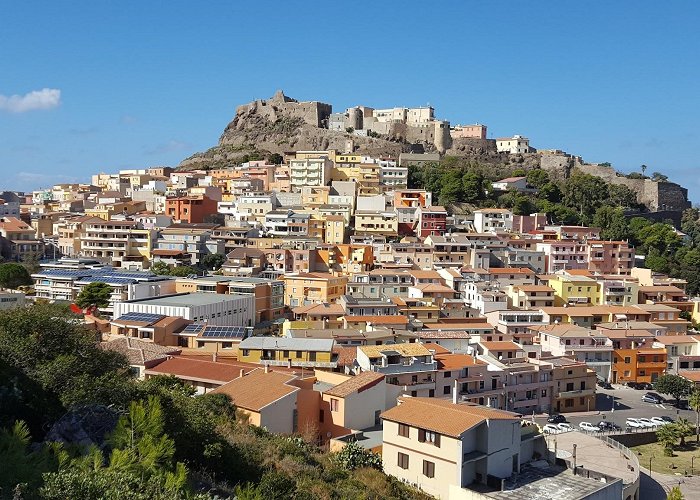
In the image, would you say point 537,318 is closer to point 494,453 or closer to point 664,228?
point 494,453

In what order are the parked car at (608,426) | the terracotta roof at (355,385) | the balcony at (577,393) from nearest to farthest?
the terracotta roof at (355,385) < the parked car at (608,426) < the balcony at (577,393)

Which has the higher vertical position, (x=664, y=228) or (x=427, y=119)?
(x=427, y=119)

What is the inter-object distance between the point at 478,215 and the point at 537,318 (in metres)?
19.7

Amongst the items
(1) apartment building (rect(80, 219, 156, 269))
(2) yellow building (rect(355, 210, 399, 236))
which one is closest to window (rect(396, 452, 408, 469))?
(1) apartment building (rect(80, 219, 156, 269))

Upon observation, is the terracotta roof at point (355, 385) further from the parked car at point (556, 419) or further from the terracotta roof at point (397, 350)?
the parked car at point (556, 419)

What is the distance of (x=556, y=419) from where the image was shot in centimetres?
2770

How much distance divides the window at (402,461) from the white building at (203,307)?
1292 centimetres

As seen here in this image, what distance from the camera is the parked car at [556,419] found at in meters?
27.4

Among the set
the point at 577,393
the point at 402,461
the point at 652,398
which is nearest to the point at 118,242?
the point at 577,393

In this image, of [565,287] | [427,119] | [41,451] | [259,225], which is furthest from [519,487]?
[427,119]

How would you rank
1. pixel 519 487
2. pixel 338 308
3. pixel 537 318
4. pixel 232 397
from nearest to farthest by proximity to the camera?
pixel 519 487
pixel 232 397
pixel 338 308
pixel 537 318

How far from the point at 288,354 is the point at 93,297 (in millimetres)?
12298

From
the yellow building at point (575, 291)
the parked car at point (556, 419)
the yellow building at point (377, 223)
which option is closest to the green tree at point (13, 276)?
the yellow building at point (377, 223)

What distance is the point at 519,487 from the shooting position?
1630 centimetres
